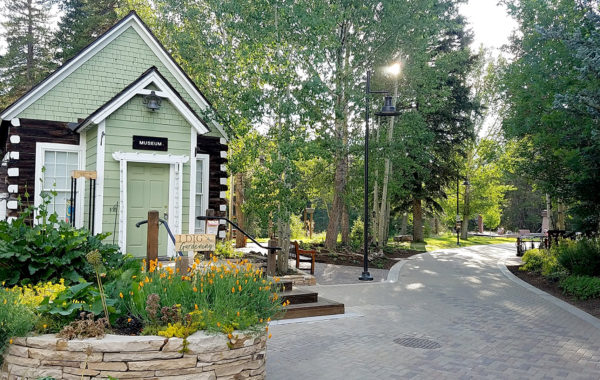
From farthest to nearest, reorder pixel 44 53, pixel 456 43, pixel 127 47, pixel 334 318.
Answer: pixel 44 53 → pixel 456 43 → pixel 127 47 → pixel 334 318

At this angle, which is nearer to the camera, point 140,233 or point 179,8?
point 140,233

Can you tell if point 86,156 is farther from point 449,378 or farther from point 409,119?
point 409,119

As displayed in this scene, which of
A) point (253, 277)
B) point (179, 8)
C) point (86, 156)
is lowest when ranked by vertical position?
point (253, 277)

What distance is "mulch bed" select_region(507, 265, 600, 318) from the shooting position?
10203 millimetres

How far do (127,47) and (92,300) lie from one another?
416 inches

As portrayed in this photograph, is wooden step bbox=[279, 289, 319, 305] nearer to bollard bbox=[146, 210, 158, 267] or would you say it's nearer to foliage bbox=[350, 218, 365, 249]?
bollard bbox=[146, 210, 158, 267]

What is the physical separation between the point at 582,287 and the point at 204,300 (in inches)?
407

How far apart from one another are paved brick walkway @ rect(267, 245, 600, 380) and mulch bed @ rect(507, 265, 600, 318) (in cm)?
60

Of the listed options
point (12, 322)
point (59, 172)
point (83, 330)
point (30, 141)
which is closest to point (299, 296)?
point (83, 330)

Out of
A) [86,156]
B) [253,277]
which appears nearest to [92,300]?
[253,277]

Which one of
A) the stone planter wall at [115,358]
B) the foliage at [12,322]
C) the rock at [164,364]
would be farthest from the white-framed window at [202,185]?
the rock at [164,364]

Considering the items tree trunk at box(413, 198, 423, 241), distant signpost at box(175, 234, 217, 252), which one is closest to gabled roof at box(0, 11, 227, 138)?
distant signpost at box(175, 234, 217, 252)

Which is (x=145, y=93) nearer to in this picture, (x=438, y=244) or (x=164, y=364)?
(x=164, y=364)

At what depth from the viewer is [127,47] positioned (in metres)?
13.7
